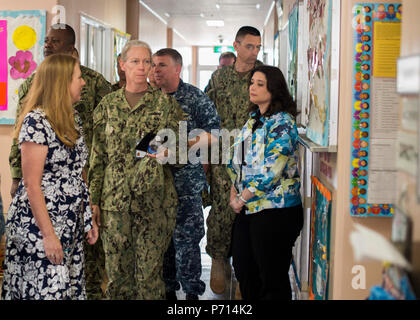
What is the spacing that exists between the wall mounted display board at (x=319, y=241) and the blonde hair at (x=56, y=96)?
130 cm

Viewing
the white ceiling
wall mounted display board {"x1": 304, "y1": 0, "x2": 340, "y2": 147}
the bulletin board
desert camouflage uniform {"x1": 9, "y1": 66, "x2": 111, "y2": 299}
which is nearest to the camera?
the bulletin board

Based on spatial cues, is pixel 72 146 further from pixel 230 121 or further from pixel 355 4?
pixel 230 121

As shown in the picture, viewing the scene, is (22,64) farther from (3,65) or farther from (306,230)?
(306,230)

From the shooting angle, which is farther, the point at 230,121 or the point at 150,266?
the point at 230,121

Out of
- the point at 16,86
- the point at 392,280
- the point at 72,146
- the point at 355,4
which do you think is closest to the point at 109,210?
the point at 72,146

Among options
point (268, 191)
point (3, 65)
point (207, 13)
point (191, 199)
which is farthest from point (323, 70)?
point (207, 13)

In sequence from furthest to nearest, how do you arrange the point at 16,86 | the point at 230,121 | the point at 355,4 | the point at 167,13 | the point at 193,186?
the point at 167,13
the point at 16,86
the point at 230,121
the point at 193,186
the point at 355,4

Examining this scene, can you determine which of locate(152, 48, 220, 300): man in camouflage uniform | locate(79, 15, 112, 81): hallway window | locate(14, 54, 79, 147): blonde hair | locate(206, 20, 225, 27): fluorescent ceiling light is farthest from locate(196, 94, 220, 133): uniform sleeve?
locate(206, 20, 225, 27): fluorescent ceiling light

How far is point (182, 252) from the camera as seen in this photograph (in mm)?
3949

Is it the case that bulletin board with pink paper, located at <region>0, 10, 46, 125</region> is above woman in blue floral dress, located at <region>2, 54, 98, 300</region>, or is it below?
above

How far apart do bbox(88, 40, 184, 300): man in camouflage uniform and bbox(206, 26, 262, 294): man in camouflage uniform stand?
122cm

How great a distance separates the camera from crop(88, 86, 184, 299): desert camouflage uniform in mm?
3107

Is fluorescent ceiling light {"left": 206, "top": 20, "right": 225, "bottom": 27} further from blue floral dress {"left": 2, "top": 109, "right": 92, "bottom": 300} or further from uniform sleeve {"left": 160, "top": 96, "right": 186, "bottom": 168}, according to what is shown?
blue floral dress {"left": 2, "top": 109, "right": 92, "bottom": 300}
